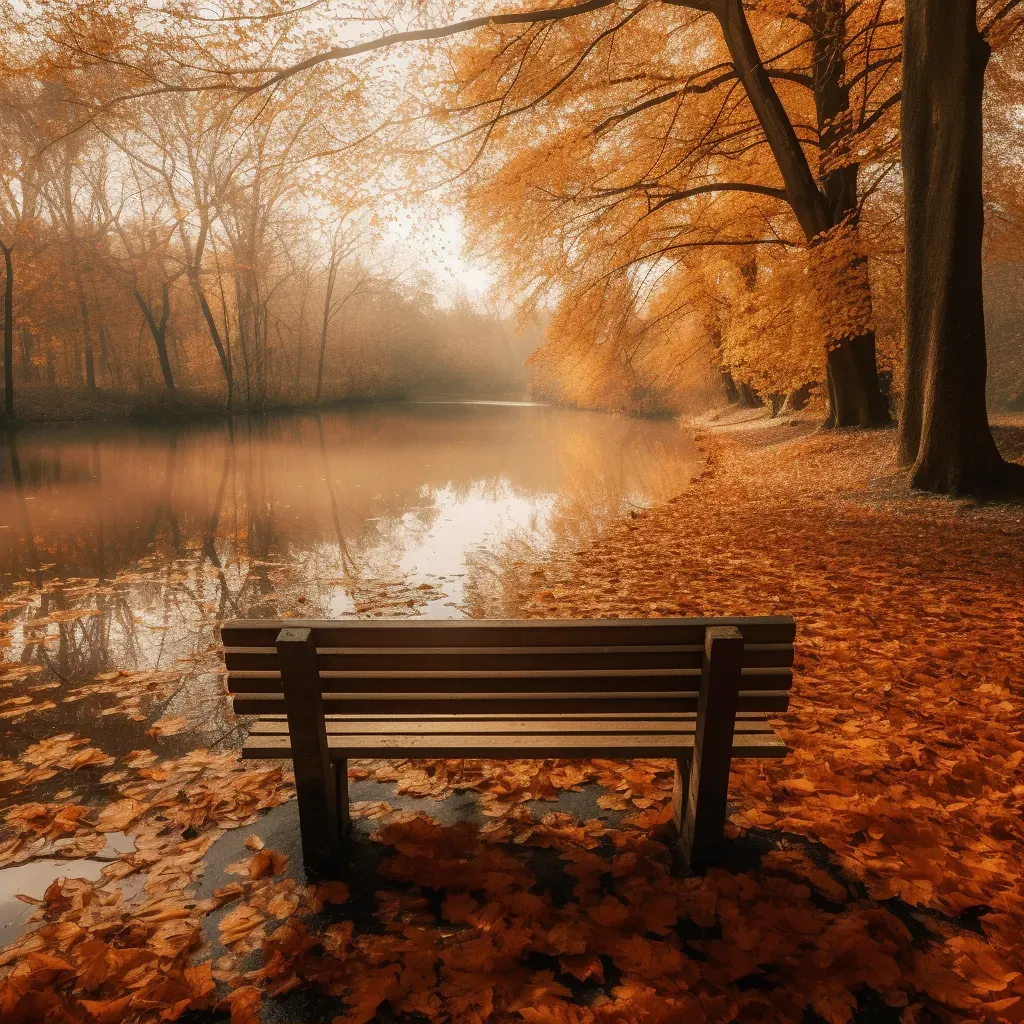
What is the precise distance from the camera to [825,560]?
262 inches

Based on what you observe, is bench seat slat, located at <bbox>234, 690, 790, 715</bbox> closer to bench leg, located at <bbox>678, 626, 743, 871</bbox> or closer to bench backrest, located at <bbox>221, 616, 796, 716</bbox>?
bench backrest, located at <bbox>221, 616, 796, 716</bbox>

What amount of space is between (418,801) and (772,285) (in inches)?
495

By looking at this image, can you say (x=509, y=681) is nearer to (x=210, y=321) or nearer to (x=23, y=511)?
(x=23, y=511)

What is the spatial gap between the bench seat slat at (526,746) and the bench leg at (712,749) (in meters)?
0.10

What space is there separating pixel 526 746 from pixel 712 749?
648mm

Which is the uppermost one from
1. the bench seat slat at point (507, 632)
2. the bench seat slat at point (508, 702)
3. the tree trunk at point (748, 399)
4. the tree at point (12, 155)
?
the tree at point (12, 155)

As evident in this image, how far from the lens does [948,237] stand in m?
7.94

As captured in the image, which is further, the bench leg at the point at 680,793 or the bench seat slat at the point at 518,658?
the bench leg at the point at 680,793

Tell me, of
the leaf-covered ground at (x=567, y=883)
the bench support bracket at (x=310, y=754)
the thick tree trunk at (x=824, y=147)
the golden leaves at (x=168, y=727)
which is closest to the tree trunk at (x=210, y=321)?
the thick tree trunk at (x=824, y=147)

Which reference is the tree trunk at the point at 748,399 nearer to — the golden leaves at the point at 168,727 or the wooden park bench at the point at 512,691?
the golden leaves at the point at 168,727

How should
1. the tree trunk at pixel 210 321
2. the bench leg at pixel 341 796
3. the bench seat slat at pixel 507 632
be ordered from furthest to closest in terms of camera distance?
the tree trunk at pixel 210 321
the bench leg at pixel 341 796
the bench seat slat at pixel 507 632

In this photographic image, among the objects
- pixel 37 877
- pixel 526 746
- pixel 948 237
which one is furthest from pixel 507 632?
pixel 948 237

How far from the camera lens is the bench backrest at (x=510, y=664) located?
2205 mm

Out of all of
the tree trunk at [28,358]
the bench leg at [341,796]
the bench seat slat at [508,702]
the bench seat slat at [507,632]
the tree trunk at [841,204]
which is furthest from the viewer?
the tree trunk at [28,358]
